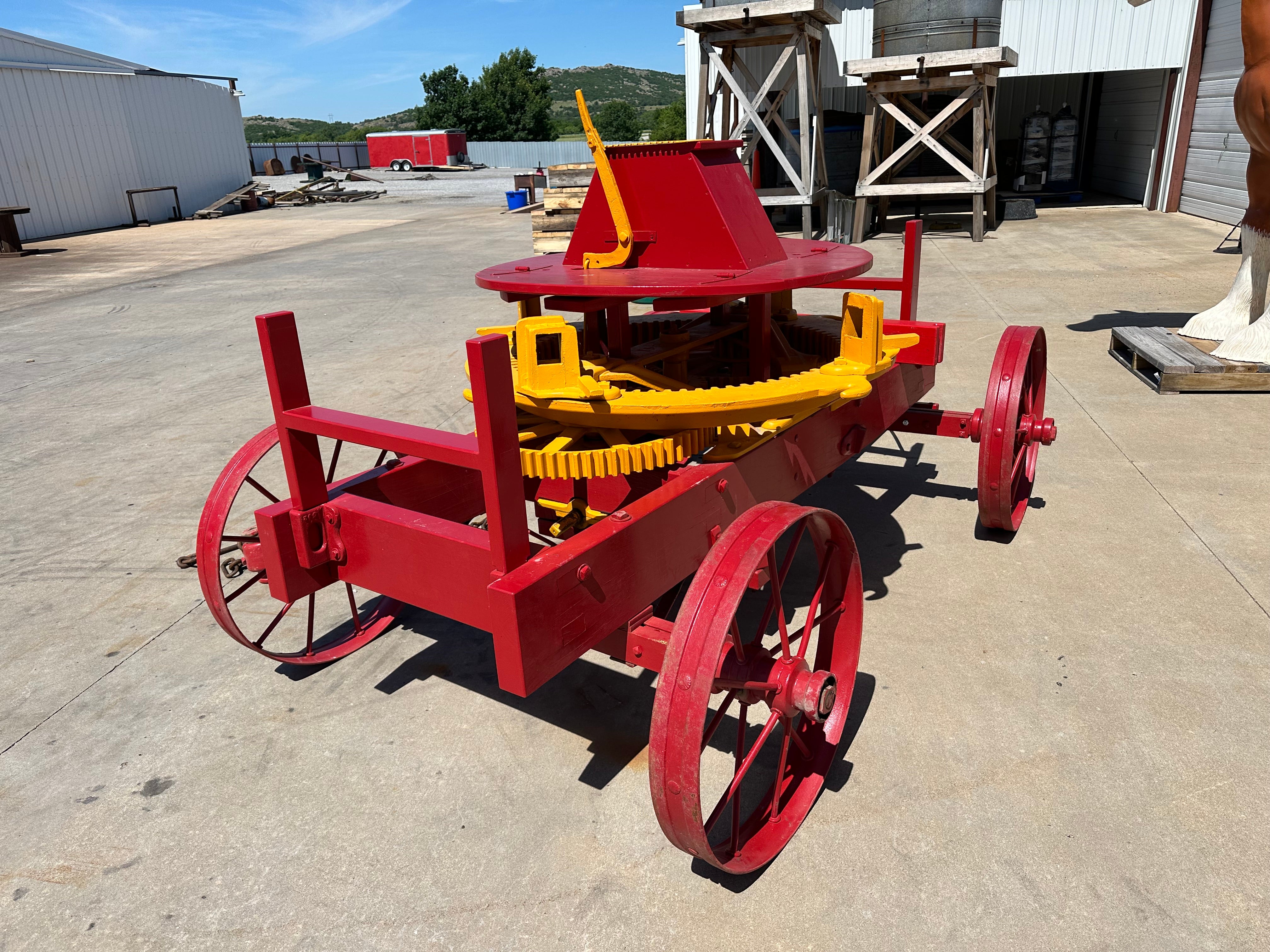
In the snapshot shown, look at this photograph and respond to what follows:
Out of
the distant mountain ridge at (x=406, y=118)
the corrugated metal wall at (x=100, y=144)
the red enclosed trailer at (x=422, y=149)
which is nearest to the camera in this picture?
the corrugated metal wall at (x=100, y=144)

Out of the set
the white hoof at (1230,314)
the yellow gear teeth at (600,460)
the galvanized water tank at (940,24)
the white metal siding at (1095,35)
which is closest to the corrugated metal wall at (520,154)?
the white metal siding at (1095,35)

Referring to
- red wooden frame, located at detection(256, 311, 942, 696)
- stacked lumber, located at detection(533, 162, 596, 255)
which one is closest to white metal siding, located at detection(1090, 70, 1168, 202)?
stacked lumber, located at detection(533, 162, 596, 255)

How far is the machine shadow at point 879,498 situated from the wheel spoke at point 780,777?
1.35m

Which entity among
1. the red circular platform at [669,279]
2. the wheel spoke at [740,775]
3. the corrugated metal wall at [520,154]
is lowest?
the wheel spoke at [740,775]

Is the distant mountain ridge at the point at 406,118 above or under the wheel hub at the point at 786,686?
above

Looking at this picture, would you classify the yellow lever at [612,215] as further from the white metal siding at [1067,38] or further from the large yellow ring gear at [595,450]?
the white metal siding at [1067,38]

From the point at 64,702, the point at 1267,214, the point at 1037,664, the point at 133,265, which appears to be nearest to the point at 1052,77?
the point at 1267,214

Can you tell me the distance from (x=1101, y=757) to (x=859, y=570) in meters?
0.92

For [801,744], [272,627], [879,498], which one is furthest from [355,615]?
[879,498]

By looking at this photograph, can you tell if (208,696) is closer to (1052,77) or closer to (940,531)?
(940,531)

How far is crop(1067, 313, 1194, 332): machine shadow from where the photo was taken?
793 centimetres

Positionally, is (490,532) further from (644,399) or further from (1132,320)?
(1132,320)

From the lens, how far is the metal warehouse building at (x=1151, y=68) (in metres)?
14.3

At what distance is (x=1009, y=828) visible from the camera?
2.35 meters
